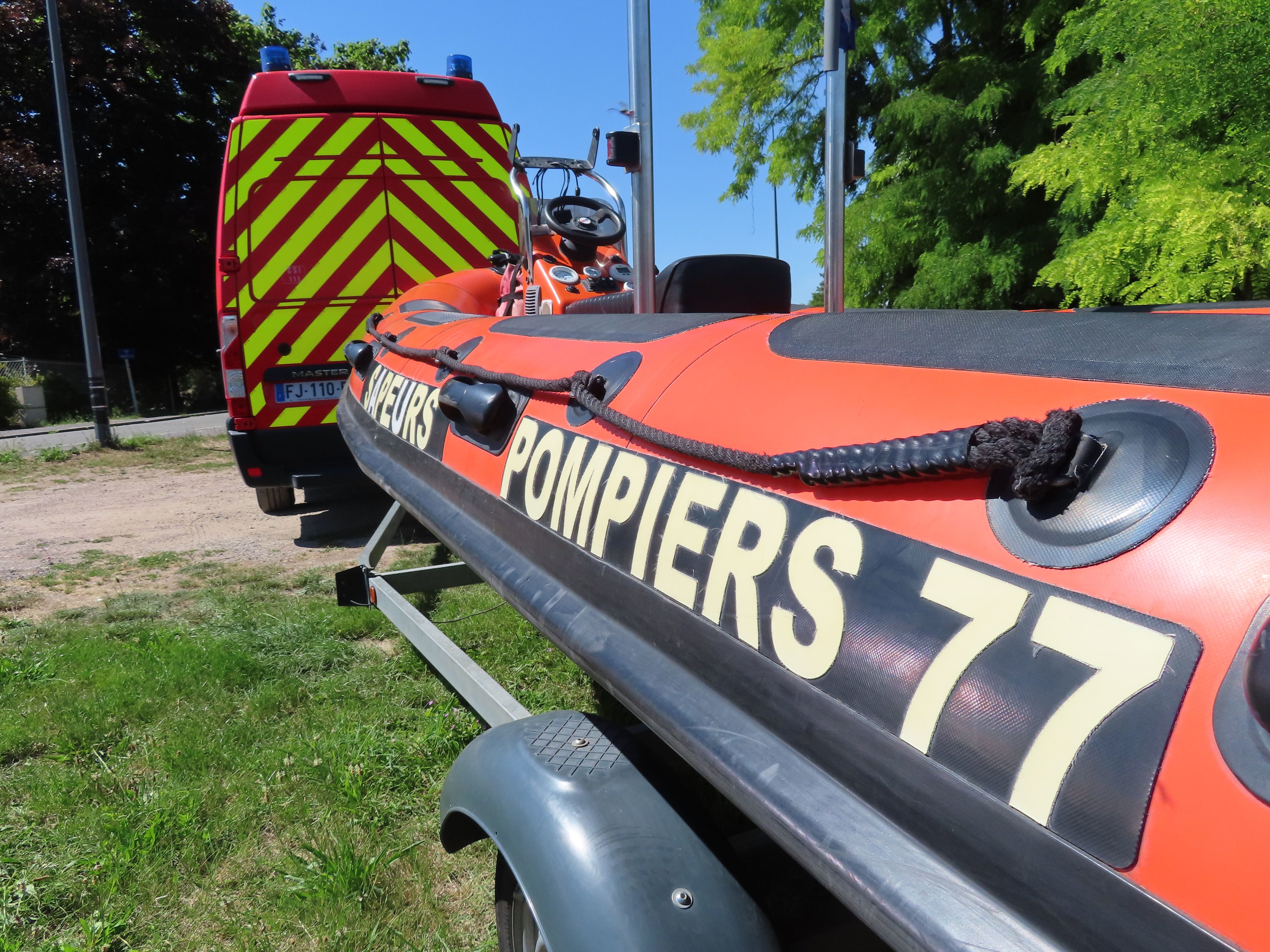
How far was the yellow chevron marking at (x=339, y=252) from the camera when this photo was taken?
187 inches

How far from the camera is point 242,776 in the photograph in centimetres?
225

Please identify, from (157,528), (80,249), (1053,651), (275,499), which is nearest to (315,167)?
(275,499)

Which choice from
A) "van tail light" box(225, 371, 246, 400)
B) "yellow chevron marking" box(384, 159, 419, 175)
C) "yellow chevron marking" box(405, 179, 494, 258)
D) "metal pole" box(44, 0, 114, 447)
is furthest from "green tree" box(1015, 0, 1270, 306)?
"metal pole" box(44, 0, 114, 447)

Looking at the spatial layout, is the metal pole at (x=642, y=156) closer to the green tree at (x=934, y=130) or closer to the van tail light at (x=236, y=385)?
the van tail light at (x=236, y=385)

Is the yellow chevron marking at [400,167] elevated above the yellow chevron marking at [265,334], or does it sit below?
above

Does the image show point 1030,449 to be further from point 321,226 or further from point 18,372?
point 18,372

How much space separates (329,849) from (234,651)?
1.32 metres

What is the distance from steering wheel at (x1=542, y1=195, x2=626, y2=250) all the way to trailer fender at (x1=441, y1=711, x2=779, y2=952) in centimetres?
299

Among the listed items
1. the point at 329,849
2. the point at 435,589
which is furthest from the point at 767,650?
the point at 435,589

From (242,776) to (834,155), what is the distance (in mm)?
2160

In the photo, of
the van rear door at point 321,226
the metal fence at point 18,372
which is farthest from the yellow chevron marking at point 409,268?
the metal fence at point 18,372

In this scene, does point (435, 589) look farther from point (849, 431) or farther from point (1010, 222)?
point (1010, 222)

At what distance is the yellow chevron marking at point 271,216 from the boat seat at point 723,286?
2.96 m

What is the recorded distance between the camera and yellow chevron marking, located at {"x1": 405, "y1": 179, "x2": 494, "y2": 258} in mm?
4910
